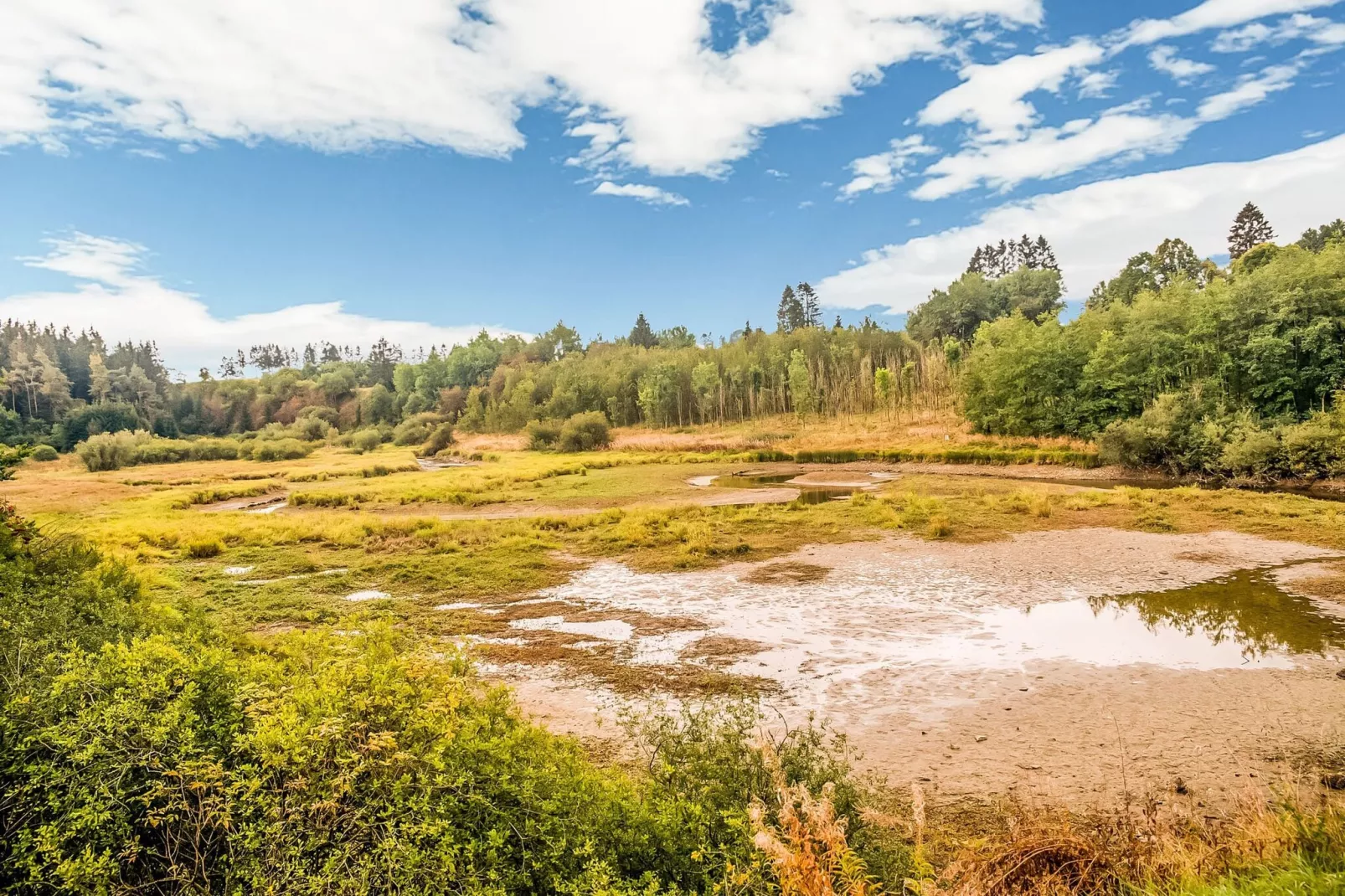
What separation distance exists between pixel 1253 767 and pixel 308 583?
60.9ft

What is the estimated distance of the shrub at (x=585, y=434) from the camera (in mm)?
73938

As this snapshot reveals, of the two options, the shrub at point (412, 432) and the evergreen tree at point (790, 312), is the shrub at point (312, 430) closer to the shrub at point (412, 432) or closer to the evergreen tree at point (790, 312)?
the shrub at point (412, 432)

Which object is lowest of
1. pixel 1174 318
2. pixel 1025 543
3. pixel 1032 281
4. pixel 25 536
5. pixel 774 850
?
pixel 1025 543

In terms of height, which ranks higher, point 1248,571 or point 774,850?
point 774,850

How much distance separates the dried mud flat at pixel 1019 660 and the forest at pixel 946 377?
12.0 m

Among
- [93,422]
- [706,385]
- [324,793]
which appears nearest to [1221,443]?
[324,793]

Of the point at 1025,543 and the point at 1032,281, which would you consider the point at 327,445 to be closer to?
the point at 1025,543

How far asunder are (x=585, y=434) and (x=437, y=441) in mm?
26497

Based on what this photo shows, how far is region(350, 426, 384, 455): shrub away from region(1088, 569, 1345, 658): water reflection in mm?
90012

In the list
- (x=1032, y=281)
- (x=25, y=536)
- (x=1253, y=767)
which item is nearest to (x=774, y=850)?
(x=1253, y=767)

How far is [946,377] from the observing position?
219ft

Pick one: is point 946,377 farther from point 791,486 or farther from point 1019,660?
point 1019,660

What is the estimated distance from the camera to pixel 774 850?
3.60 meters

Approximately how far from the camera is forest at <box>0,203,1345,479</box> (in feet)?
113
